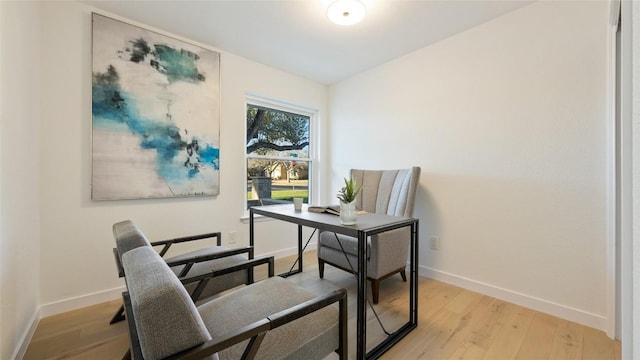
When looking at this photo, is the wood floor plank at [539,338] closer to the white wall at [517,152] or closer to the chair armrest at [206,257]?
the white wall at [517,152]

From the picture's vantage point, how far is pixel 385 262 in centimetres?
204

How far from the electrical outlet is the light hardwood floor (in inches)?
18.8

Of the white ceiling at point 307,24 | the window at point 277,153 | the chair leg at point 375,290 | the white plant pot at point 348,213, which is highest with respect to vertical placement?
the white ceiling at point 307,24

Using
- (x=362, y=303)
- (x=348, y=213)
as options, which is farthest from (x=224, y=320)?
(x=348, y=213)

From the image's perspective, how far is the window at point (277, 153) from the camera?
10.1ft

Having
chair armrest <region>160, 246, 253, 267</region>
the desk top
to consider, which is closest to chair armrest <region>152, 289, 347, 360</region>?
the desk top

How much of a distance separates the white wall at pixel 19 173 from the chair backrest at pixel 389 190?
7.89ft

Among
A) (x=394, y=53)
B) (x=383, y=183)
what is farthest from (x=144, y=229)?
(x=394, y=53)

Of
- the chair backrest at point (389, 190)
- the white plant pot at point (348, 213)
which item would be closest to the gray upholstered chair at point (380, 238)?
the chair backrest at point (389, 190)

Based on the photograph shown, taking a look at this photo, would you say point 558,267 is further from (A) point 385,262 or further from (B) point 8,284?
(B) point 8,284

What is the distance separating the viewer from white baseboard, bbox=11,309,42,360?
1.42m

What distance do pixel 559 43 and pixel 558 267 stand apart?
1.62 m

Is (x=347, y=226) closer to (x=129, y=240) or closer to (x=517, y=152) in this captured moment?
(x=129, y=240)

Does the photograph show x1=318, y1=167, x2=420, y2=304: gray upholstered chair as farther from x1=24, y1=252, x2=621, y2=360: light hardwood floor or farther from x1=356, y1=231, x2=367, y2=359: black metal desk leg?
x1=356, y1=231, x2=367, y2=359: black metal desk leg
